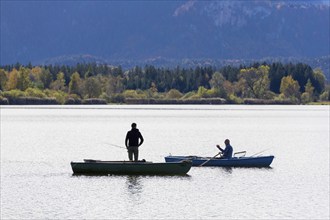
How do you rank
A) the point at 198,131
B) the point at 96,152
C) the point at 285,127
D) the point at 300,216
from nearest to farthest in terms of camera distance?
the point at 300,216 → the point at 96,152 → the point at 198,131 → the point at 285,127

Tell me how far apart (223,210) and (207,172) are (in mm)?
17416

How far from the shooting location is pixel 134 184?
51406mm

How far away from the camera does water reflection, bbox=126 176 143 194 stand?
48.6m

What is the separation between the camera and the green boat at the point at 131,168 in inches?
2169

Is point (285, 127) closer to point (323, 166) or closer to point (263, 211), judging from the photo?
point (323, 166)

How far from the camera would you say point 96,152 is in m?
78.7

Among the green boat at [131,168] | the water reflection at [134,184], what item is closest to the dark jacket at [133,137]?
the green boat at [131,168]

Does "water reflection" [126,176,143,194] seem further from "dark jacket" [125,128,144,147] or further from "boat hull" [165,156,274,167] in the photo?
"boat hull" [165,156,274,167]

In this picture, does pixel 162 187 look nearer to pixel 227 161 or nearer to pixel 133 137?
pixel 133 137

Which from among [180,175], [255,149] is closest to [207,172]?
[180,175]

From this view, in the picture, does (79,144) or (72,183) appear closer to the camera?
(72,183)

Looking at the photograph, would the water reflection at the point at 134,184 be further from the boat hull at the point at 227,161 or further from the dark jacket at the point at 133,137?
the boat hull at the point at 227,161

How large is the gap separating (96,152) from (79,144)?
34.7ft

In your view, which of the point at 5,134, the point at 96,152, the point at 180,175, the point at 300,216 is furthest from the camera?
the point at 5,134
